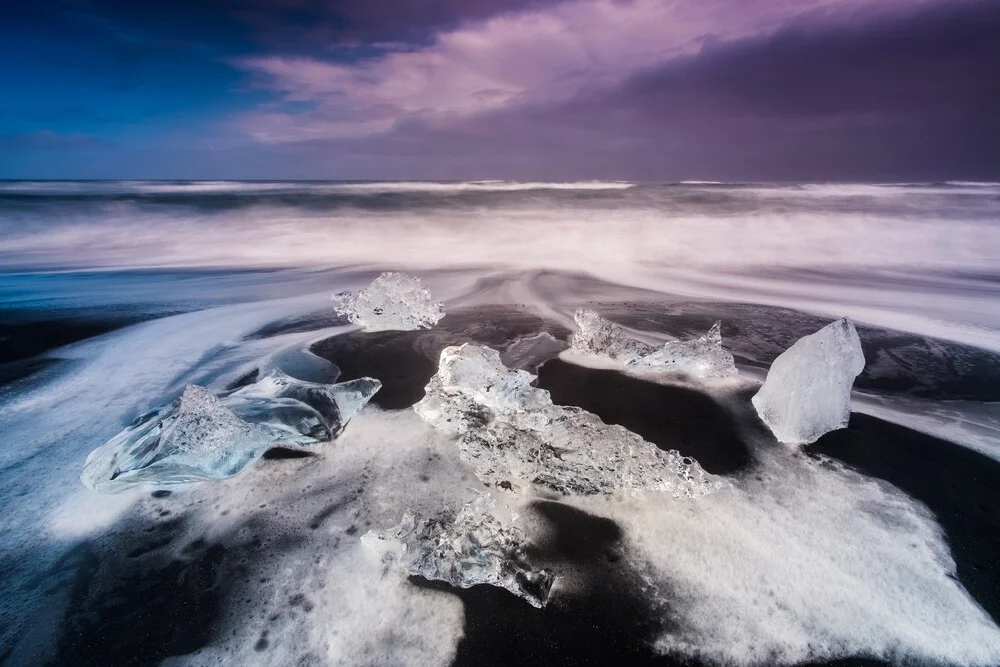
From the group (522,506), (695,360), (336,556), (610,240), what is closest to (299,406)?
(336,556)

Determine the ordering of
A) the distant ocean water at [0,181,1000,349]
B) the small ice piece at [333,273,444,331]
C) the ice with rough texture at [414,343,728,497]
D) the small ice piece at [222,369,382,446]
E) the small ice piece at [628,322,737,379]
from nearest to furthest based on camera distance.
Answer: the ice with rough texture at [414,343,728,497], the small ice piece at [222,369,382,446], the small ice piece at [628,322,737,379], the small ice piece at [333,273,444,331], the distant ocean water at [0,181,1000,349]

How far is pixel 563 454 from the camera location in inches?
80.7

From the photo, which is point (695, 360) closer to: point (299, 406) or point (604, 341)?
point (604, 341)

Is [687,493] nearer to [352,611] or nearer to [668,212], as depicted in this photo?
[352,611]

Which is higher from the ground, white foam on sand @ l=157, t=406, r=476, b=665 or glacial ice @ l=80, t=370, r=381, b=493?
glacial ice @ l=80, t=370, r=381, b=493

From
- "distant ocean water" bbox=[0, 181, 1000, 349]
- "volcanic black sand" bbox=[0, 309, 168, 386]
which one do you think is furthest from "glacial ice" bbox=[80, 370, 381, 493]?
"distant ocean water" bbox=[0, 181, 1000, 349]

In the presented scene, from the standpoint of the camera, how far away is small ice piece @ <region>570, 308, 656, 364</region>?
3.37m

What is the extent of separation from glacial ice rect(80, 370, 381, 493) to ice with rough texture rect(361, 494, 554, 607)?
0.91 meters

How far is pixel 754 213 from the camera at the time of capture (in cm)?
1333

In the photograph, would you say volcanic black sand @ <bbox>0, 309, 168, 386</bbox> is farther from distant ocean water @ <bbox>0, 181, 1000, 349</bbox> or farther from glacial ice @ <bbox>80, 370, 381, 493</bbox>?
distant ocean water @ <bbox>0, 181, 1000, 349</bbox>

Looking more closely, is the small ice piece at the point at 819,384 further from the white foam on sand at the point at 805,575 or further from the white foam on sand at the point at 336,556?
the white foam on sand at the point at 336,556

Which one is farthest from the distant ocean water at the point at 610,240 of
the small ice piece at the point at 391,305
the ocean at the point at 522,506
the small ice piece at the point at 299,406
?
the small ice piece at the point at 299,406

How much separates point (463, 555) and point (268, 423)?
4.39ft

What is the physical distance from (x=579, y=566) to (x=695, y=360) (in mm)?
1912
